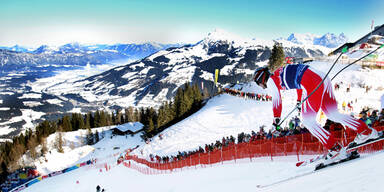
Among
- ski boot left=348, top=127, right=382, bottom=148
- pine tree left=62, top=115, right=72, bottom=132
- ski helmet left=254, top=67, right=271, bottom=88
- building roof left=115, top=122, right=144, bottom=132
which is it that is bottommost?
pine tree left=62, top=115, right=72, bottom=132

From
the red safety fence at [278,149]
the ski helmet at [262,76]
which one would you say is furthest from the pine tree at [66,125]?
the ski helmet at [262,76]

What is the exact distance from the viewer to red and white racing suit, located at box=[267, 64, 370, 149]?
7.05 metres

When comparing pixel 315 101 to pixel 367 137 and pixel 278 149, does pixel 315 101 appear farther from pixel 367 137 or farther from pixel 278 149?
pixel 278 149

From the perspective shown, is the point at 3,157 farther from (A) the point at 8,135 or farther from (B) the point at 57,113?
(B) the point at 57,113

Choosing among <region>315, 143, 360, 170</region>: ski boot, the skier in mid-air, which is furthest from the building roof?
<region>315, 143, 360, 170</region>: ski boot

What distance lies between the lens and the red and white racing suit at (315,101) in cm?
705

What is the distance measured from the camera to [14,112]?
193750mm

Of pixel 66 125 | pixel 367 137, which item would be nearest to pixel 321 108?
pixel 367 137

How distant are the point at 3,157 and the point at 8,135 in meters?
110

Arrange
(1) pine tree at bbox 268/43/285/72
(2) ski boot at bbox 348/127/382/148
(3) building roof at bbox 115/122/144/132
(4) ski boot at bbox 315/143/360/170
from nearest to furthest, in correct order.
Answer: (2) ski boot at bbox 348/127/382/148 → (4) ski boot at bbox 315/143/360/170 → (1) pine tree at bbox 268/43/285/72 → (3) building roof at bbox 115/122/144/132

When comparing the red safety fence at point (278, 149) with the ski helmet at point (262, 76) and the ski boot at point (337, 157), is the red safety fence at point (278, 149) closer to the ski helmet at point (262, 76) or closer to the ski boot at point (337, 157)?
the ski boot at point (337, 157)

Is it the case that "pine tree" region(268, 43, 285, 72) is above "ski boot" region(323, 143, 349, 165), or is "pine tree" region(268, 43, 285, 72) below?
above

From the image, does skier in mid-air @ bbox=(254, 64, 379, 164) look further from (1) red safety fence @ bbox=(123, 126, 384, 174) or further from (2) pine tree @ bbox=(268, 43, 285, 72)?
(2) pine tree @ bbox=(268, 43, 285, 72)

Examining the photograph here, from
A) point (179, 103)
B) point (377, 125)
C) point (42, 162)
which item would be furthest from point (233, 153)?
point (42, 162)
